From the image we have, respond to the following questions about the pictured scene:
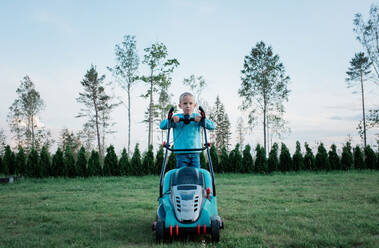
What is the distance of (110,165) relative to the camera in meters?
16.1

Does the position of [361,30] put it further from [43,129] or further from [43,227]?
[43,129]

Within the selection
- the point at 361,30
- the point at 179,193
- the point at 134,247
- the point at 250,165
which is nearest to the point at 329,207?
the point at 179,193

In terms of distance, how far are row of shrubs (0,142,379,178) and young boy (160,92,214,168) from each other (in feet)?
38.5

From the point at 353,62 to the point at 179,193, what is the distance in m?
30.3

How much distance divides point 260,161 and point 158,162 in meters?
5.69

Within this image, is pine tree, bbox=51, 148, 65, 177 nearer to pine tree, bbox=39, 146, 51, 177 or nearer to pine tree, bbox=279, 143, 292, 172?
pine tree, bbox=39, 146, 51, 177

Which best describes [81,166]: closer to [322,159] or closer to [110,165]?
[110,165]

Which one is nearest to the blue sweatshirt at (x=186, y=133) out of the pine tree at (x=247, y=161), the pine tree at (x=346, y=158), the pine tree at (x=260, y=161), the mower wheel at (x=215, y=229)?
the mower wheel at (x=215, y=229)

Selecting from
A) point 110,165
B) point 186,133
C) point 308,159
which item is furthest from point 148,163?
point 186,133

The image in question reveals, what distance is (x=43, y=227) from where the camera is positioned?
16.8 ft

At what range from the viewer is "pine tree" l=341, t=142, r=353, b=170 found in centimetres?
1636

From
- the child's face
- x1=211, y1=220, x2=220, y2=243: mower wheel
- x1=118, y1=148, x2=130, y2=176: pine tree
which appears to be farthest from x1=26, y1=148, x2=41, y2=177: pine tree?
x1=211, y1=220, x2=220, y2=243: mower wheel

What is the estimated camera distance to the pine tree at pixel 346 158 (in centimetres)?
1636

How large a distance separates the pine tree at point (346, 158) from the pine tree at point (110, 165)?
484 inches
